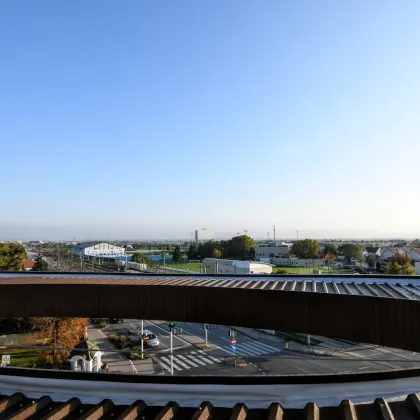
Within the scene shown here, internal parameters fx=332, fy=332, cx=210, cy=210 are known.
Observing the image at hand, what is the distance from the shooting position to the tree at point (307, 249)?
2044 inches

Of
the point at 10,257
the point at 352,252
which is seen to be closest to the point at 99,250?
the point at 10,257

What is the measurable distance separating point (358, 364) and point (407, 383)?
48.4 feet

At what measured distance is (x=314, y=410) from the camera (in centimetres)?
191

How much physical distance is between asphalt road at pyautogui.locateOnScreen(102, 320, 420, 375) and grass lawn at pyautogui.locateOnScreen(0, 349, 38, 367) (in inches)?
196

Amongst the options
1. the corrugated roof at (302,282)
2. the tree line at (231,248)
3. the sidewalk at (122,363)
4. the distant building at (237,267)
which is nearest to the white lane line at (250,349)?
the sidewalk at (122,363)

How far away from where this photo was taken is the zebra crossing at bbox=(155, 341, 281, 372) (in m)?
15.6

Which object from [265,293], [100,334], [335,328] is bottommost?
[100,334]

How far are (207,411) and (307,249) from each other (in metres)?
52.6

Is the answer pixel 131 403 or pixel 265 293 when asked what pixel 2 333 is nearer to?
pixel 265 293

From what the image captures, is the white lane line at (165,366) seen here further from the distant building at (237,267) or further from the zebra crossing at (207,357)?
the distant building at (237,267)

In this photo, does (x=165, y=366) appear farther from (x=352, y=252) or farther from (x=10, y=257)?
(x=352, y=252)

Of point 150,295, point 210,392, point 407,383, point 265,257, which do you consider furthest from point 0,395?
point 265,257

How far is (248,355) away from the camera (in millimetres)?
16688

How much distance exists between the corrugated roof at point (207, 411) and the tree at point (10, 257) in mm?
25492
